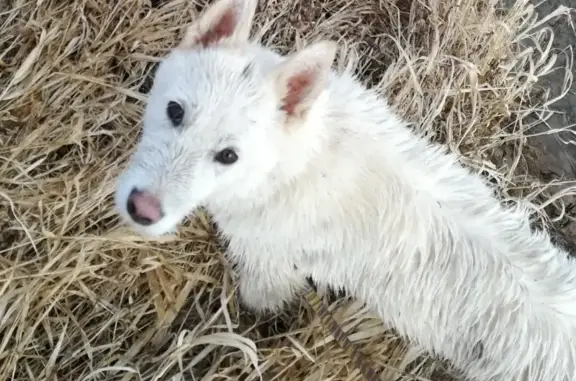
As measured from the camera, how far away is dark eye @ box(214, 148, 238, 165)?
1785mm

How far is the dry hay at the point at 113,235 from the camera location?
2357mm

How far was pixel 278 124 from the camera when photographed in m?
1.87

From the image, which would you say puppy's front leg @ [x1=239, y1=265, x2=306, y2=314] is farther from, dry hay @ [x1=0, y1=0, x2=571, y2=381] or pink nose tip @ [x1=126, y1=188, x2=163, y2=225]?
pink nose tip @ [x1=126, y1=188, x2=163, y2=225]

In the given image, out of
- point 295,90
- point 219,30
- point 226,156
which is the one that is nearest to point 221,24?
point 219,30

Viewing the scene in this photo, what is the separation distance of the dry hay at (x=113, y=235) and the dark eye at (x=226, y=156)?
0.73 meters

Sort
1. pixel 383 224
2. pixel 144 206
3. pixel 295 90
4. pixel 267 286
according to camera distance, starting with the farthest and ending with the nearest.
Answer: pixel 267 286 → pixel 383 224 → pixel 295 90 → pixel 144 206

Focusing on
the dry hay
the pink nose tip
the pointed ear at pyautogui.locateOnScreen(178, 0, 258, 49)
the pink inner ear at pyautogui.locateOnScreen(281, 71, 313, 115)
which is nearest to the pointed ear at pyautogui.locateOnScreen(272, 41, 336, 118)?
the pink inner ear at pyautogui.locateOnScreen(281, 71, 313, 115)

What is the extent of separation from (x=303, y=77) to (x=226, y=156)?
0.29 meters

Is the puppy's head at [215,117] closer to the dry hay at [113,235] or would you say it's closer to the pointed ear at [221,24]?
the pointed ear at [221,24]

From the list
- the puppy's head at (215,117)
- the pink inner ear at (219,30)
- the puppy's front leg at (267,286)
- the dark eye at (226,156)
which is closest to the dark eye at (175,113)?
the puppy's head at (215,117)

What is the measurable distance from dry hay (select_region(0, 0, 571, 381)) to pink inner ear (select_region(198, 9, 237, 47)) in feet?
2.14

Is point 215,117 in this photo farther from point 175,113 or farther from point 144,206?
point 144,206

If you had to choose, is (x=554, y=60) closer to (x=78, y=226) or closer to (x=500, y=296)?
(x=500, y=296)

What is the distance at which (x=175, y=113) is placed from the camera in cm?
179
